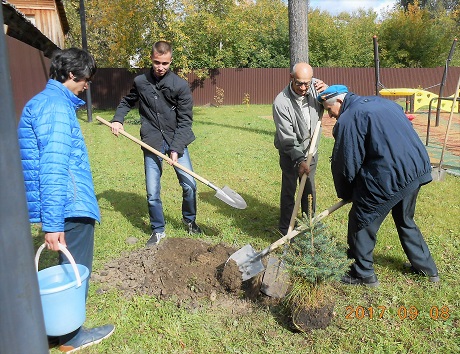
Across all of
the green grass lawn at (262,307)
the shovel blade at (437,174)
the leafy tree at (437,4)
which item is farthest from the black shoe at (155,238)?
the leafy tree at (437,4)

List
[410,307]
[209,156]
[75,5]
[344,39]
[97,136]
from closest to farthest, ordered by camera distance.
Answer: [410,307] < [209,156] < [97,136] < [344,39] < [75,5]

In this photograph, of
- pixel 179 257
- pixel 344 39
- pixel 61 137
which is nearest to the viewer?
pixel 61 137

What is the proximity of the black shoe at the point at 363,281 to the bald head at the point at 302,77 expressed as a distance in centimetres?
182

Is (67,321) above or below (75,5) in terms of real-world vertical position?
below

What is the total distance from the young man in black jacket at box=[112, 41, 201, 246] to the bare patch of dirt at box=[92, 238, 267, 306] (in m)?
0.44

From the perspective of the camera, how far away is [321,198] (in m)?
6.21

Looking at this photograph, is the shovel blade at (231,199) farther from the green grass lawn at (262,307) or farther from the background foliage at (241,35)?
the background foliage at (241,35)

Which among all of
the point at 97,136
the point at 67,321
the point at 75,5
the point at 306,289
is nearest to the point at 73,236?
the point at 67,321

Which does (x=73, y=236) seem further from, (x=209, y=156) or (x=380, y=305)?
(x=209, y=156)

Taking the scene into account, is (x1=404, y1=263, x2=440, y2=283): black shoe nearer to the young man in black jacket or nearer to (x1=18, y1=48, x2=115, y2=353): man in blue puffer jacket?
the young man in black jacket

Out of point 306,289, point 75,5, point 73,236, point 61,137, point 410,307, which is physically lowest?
point 410,307

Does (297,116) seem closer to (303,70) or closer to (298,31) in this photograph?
(303,70)

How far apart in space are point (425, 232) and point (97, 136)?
996 centimetres

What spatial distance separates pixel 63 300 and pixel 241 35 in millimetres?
19671
